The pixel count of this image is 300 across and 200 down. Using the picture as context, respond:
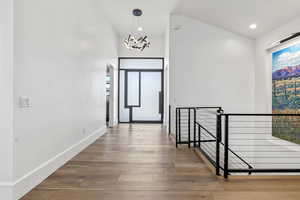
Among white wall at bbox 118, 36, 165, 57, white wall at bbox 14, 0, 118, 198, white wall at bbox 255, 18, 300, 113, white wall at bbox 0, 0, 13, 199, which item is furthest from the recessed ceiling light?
white wall at bbox 0, 0, 13, 199

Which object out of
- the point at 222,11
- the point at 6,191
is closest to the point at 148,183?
the point at 6,191

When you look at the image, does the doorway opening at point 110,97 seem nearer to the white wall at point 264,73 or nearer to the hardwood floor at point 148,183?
the hardwood floor at point 148,183

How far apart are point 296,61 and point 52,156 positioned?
4.84 m

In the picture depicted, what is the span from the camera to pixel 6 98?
2002 mm

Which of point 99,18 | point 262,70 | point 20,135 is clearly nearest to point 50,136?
point 20,135

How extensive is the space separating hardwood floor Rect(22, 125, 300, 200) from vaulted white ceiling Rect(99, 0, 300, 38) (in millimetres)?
3360

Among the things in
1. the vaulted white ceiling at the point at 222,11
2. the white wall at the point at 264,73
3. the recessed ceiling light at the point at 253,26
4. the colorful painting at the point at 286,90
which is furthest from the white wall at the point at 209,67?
the colorful painting at the point at 286,90

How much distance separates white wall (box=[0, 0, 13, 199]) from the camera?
1.98 meters

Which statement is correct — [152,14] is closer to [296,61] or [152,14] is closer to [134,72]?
[134,72]

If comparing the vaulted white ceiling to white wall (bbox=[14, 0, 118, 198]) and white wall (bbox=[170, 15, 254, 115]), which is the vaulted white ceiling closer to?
white wall (bbox=[170, 15, 254, 115])

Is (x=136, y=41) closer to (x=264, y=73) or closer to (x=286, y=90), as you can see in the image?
(x=264, y=73)

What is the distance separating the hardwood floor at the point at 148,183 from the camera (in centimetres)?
219

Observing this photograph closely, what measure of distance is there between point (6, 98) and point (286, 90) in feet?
16.7

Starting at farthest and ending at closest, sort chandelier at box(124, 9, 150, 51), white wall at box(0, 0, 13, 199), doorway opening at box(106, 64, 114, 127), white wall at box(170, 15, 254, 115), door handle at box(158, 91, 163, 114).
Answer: door handle at box(158, 91, 163, 114) < doorway opening at box(106, 64, 114, 127) < white wall at box(170, 15, 254, 115) < chandelier at box(124, 9, 150, 51) < white wall at box(0, 0, 13, 199)
